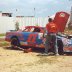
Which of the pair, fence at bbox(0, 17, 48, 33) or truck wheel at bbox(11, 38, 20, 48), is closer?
truck wheel at bbox(11, 38, 20, 48)

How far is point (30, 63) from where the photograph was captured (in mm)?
14031

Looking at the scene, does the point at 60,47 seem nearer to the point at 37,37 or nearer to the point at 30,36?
the point at 37,37

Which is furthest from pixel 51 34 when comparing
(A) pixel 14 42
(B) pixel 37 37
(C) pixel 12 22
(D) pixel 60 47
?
(C) pixel 12 22

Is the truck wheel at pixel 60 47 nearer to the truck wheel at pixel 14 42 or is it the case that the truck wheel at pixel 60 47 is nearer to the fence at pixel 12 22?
the truck wheel at pixel 14 42

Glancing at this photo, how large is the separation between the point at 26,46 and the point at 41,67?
7447 mm

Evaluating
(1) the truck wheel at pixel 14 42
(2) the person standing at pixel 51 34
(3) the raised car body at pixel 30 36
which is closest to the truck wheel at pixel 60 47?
(2) the person standing at pixel 51 34

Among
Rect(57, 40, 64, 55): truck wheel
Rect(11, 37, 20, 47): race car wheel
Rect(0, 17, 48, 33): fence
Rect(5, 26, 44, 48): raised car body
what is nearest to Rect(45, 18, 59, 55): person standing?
Rect(57, 40, 64, 55): truck wheel

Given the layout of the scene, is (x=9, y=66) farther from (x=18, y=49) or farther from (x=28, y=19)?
(x=28, y=19)

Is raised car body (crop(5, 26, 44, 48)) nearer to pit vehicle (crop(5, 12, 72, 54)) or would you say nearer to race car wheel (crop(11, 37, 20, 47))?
pit vehicle (crop(5, 12, 72, 54))

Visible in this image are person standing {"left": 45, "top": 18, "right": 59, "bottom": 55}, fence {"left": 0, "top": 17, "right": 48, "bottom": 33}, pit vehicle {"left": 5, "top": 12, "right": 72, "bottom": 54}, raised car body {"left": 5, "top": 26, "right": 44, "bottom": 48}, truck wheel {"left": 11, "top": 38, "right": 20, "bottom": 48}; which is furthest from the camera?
fence {"left": 0, "top": 17, "right": 48, "bottom": 33}

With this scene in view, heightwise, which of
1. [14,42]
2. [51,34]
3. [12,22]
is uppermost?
[51,34]

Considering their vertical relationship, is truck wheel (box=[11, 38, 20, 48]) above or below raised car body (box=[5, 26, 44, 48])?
below

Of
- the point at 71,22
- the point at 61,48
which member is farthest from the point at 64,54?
the point at 71,22

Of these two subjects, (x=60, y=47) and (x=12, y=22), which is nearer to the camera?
(x=60, y=47)
